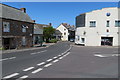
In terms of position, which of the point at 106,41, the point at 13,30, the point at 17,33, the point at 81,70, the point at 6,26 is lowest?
the point at 81,70

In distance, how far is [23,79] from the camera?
6223 mm

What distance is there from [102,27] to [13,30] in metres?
22.0

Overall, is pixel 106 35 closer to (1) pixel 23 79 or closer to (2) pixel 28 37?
(2) pixel 28 37

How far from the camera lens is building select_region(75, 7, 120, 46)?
121 feet

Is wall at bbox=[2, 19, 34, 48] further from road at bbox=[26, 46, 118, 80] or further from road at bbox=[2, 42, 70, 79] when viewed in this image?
road at bbox=[26, 46, 118, 80]

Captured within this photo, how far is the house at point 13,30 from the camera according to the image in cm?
2458

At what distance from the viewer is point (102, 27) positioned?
123ft

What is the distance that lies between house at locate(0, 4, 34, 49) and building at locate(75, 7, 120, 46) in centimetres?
1535

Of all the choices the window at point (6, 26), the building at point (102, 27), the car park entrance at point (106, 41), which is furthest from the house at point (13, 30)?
the car park entrance at point (106, 41)

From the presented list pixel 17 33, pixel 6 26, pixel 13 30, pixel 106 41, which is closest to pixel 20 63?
pixel 6 26

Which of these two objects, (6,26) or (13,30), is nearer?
(6,26)

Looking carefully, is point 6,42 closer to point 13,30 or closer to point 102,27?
point 13,30

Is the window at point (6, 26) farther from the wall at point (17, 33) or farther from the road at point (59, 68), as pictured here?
the road at point (59, 68)

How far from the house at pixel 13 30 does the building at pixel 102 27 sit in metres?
15.4
